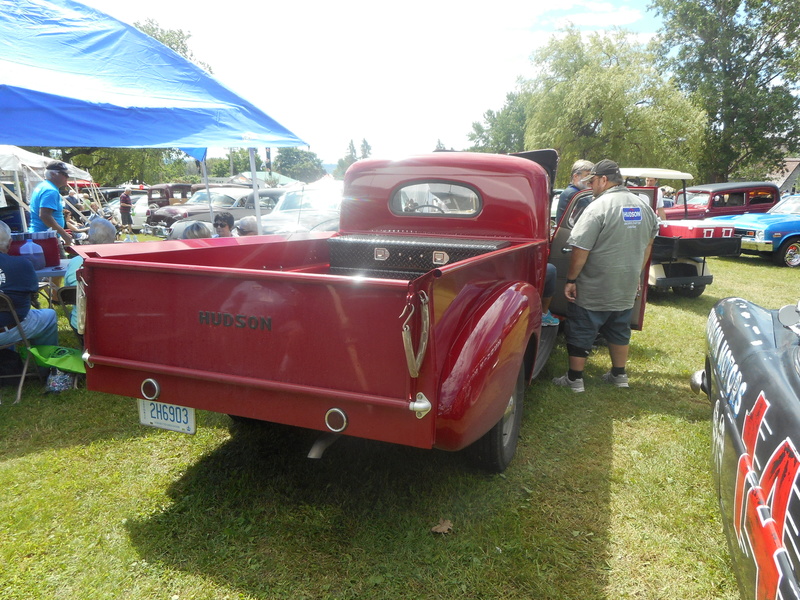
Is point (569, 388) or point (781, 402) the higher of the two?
point (781, 402)

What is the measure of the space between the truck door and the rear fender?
2297 mm

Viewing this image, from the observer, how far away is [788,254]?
12039 mm

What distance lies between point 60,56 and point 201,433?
12.8ft

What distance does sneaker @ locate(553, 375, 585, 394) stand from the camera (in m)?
4.52

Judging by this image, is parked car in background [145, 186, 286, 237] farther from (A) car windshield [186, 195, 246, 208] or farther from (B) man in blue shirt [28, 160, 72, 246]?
(B) man in blue shirt [28, 160, 72, 246]

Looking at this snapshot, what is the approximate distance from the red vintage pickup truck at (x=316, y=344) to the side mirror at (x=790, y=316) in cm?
116

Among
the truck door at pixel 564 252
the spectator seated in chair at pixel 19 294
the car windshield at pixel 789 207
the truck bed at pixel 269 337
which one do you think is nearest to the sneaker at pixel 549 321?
the truck door at pixel 564 252

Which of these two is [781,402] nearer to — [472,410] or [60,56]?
[472,410]

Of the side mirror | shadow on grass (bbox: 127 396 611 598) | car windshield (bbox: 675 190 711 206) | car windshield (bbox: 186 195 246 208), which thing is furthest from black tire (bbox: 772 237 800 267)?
car windshield (bbox: 186 195 246 208)

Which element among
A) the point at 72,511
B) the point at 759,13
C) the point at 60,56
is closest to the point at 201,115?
the point at 60,56

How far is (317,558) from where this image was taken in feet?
8.07

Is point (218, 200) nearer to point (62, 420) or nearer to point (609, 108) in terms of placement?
point (62, 420)

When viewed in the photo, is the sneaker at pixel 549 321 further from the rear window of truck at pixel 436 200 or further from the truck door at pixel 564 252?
the rear window of truck at pixel 436 200

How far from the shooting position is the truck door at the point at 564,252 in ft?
16.2
